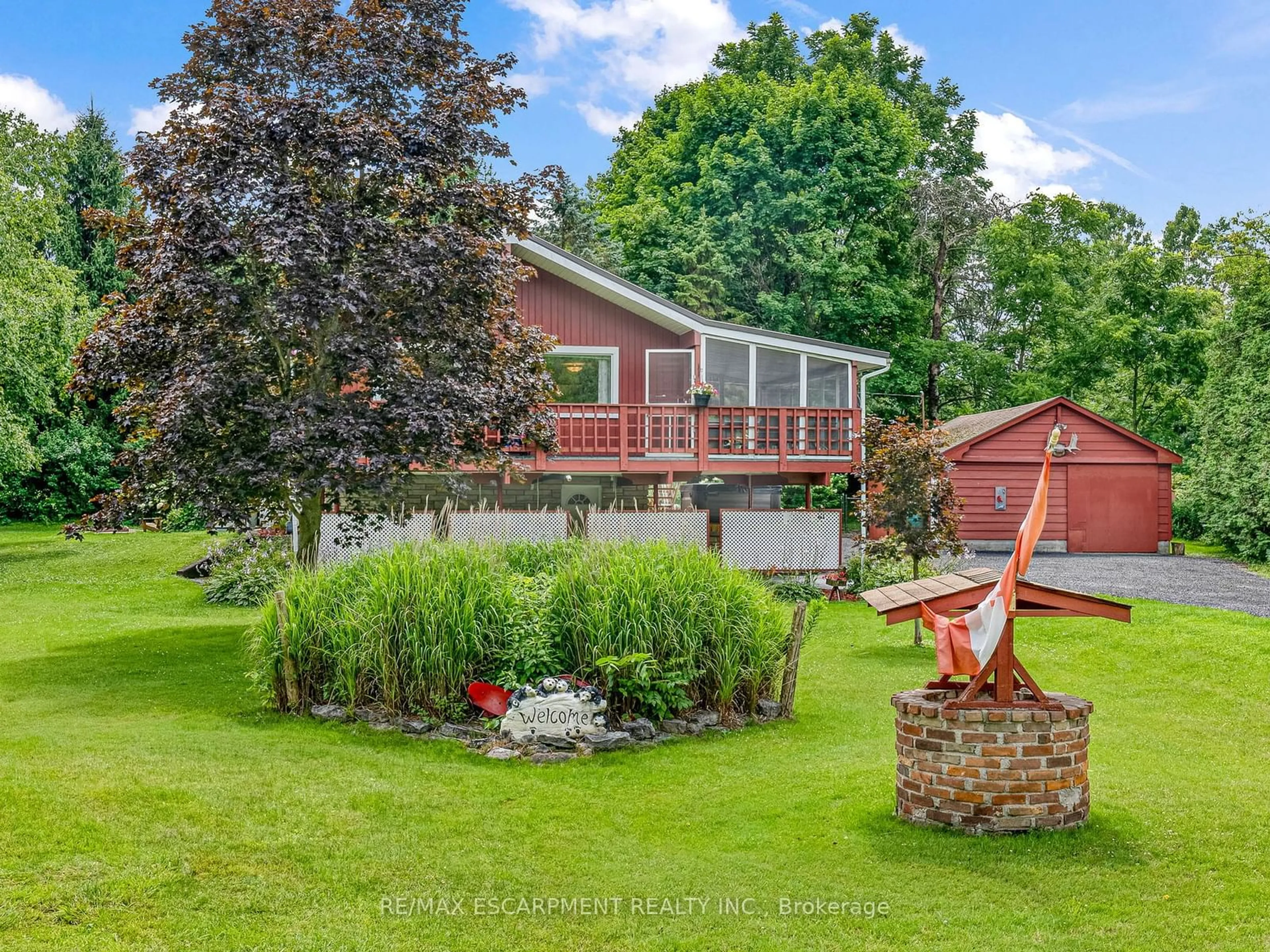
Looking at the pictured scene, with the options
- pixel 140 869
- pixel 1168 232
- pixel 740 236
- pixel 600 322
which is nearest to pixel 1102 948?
pixel 140 869

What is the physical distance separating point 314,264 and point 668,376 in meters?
10.5

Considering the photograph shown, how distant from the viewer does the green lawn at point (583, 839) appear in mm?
4711

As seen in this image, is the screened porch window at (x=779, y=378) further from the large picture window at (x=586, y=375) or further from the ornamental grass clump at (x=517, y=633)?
the ornamental grass clump at (x=517, y=633)

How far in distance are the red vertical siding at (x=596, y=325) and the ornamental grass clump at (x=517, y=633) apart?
11458 mm

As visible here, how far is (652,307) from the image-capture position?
20391 mm

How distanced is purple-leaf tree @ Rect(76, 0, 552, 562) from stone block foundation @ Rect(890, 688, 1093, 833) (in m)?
6.74

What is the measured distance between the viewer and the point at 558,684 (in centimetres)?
825

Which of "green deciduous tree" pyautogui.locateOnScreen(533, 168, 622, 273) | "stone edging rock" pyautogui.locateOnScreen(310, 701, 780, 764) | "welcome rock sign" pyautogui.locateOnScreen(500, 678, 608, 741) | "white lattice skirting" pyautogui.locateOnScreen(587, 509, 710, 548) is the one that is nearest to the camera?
"stone edging rock" pyautogui.locateOnScreen(310, 701, 780, 764)

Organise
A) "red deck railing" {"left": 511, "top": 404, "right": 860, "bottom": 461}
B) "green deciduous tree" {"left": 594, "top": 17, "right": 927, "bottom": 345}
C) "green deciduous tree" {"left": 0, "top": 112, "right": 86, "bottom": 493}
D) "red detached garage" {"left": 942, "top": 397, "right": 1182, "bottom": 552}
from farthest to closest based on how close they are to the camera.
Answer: "green deciduous tree" {"left": 594, "top": 17, "right": 927, "bottom": 345}
"red detached garage" {"left": 942, "top": 397, "right": 1182, "bottom": 552}
"green deciduous tree" {"left": 0, "top": 112, "right": 86, "bottom": 493}
"red deck railing" {"left": 511, "top": 404, "right": 860, "bottom": 461}

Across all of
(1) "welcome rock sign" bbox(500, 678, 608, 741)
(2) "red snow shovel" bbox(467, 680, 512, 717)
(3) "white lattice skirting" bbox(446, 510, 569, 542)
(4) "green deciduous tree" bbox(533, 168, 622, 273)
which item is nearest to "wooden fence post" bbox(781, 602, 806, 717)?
(1) "welcome rock sign" bbox(500, 678, 608, 741)

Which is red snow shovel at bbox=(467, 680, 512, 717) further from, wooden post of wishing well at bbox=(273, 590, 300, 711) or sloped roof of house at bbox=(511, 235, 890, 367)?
sloped roof of house at bbox=(511, 235, 890, 367)

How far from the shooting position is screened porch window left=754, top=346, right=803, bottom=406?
68.6ft

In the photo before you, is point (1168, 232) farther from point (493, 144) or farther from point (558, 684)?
point (558, 684)

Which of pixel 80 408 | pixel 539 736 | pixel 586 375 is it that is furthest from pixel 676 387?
pixel 80 408
